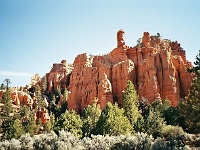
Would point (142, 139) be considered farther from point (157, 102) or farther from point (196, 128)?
point (157, 102)

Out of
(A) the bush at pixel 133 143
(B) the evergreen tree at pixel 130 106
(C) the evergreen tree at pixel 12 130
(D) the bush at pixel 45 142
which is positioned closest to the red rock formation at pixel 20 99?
(C) the evergreen tree at pixel 12 130

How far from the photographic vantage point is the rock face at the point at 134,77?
72312mm

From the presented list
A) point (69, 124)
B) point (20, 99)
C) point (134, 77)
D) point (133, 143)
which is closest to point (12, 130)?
point (69, 124)

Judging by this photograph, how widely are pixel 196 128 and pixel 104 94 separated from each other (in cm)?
4134

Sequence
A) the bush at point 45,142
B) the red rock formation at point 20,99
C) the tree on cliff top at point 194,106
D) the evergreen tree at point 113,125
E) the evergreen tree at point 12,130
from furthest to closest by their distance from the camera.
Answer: the red rock formation at point 20,99 → the evergreen tree at point 12,130 → the evergreen tree at point 113,125 → the bush at point 45,142 → the tree on cliff top at point 194,106

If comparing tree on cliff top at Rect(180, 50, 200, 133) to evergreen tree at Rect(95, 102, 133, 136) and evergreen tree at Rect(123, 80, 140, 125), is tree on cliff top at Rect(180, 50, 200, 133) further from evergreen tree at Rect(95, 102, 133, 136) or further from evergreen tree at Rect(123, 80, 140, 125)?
evergreen tree at Rect(123, 80, 140, 125)

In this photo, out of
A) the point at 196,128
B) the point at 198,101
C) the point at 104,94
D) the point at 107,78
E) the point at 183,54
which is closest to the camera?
the point at 198,101

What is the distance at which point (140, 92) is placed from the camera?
73.0m

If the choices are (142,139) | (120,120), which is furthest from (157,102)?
(142,139)

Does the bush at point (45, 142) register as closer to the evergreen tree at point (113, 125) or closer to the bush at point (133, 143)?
the bush at point (133, 143)

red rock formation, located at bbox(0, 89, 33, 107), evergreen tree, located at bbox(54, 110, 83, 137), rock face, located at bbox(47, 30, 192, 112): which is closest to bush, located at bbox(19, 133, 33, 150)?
evergreen tree, located at bbox(54, 110, 83, 137)

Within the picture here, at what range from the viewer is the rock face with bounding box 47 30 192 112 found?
7231cm

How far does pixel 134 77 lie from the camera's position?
76688 millimetres

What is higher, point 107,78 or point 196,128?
point 107,78
